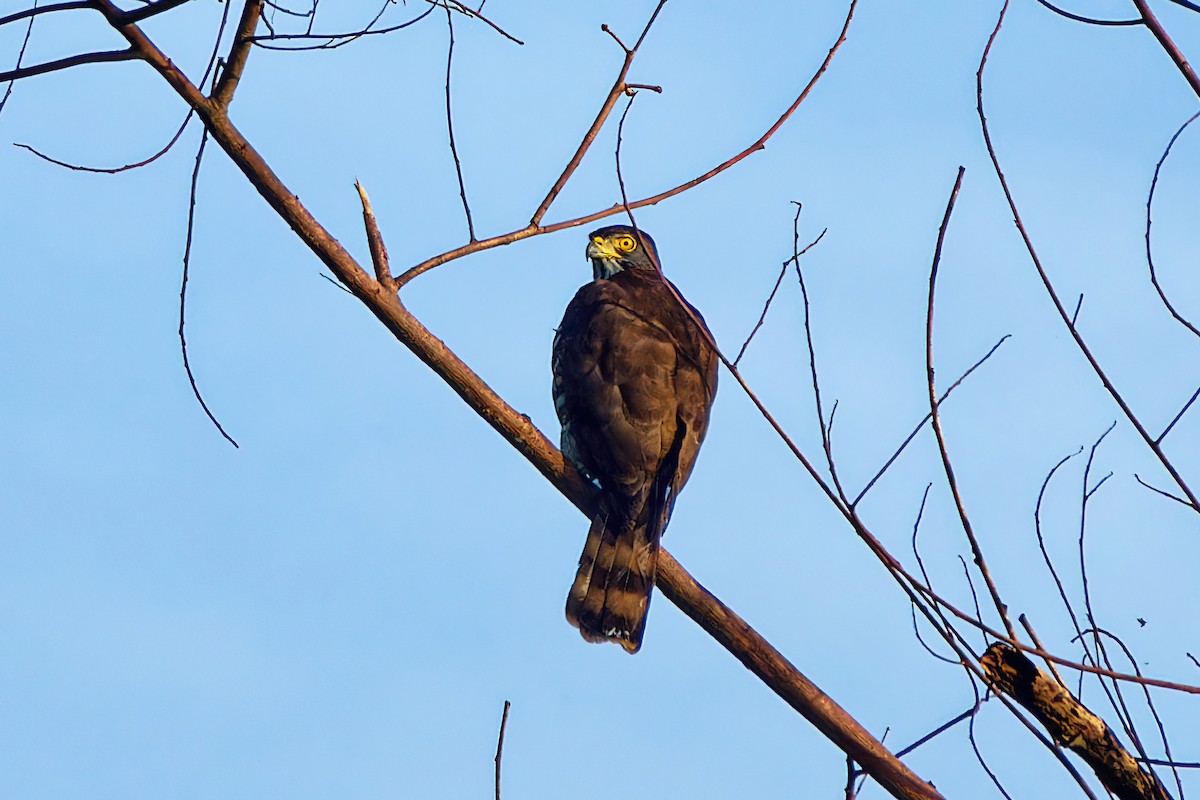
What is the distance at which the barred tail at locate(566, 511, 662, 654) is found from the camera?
4855mm

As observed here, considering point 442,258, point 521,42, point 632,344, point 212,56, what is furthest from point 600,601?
point 212,56

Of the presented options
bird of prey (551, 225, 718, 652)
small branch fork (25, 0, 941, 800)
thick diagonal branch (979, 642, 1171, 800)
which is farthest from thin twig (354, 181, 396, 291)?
thick diagonal branch (979, 642, 1171, 800)

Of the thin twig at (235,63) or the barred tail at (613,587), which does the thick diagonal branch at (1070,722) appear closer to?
the barred tail at (613,587)

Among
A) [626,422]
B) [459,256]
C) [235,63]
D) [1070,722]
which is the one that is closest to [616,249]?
[626,422]

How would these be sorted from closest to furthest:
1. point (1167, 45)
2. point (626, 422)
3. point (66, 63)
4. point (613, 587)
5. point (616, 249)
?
point (1167, 45)
point (66, 63)
point (613, 587)
point (626, 422)
point (616, 249)

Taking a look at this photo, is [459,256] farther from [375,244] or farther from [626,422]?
[626,422]

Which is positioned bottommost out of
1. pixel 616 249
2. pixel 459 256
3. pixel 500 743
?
pixel 500 743

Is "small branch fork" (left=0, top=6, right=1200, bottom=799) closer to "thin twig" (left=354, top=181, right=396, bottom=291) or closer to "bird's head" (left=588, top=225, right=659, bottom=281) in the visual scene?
"thin twig" (left=354, top=181, right=396, bottom=291)

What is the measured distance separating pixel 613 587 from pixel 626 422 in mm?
669

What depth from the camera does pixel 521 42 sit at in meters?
4.36

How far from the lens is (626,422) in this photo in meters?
5.18

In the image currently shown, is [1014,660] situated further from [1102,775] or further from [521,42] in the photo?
[521,42]

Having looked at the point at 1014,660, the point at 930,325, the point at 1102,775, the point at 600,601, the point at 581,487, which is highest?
the point at 581,487

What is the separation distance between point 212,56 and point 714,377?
261 centimetres
